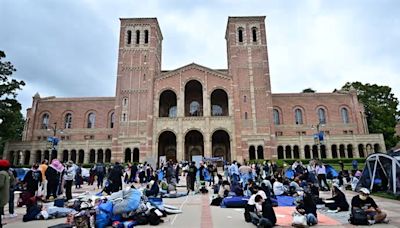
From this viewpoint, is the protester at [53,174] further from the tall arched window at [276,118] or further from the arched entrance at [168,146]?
the tall arched window at [276,118]

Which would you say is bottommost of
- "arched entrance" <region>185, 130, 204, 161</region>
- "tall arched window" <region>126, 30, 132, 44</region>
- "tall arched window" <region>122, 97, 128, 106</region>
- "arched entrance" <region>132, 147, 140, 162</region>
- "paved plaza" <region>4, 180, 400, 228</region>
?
"paved plaza" <region>4, 180, 400, 228</region>

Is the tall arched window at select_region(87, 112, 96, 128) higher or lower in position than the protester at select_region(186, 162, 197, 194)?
higher

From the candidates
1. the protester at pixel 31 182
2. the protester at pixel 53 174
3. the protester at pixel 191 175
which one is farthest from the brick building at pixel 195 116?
the protester at pixel 31 182

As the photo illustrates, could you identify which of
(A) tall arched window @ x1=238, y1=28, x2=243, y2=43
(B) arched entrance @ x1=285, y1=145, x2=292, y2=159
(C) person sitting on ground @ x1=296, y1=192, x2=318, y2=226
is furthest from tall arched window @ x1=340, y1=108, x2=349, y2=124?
(C) person sitting on ground @ x1=296, y1=192, x2=318, y2=226

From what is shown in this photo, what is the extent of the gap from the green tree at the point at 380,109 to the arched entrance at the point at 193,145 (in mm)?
26696

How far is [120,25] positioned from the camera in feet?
125

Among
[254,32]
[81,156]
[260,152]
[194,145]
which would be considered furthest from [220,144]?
[81,156]

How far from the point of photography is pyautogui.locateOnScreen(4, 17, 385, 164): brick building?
109ft

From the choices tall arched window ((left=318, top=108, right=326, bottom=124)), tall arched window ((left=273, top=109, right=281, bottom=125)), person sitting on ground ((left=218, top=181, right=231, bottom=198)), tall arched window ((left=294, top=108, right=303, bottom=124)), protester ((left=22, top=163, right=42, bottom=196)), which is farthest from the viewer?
tall arched window ((left=294, top=108, right=303, bottom=124))

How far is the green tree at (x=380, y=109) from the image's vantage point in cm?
3866

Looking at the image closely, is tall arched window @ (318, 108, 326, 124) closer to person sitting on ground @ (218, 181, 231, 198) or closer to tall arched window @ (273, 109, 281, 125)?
tall arched window @ (273, 109, 281, 125)

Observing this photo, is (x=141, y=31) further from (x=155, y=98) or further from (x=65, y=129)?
(x=65, y=129)

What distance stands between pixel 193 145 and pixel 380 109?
97.2ft

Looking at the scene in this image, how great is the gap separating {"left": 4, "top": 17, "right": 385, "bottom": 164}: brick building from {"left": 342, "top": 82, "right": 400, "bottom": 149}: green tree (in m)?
2.40
